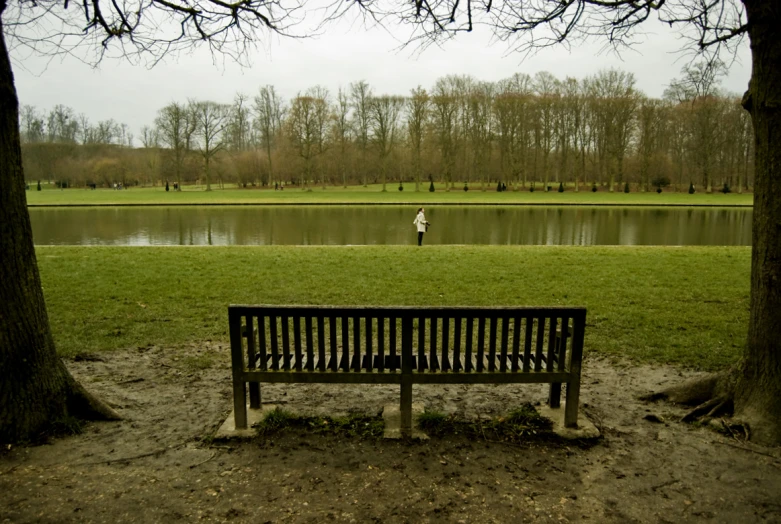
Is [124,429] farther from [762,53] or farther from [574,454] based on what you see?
[762,53]

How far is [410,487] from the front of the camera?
3443mm

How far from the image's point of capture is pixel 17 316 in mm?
4016

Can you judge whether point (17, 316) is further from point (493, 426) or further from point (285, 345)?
point (493, 426)

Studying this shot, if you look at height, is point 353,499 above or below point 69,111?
below

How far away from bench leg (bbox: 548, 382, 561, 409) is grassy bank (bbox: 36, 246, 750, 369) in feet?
6.79

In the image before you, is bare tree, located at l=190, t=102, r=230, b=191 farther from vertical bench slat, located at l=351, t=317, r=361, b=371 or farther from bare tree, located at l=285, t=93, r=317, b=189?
vertical bench slat, located at l=351, t=317, r=361, b=371

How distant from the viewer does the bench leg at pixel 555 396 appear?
4570 mm

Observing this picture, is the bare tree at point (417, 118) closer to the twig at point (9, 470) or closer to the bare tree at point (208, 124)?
the bare tree at point (208, 124)

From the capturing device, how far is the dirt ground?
318 centimetres

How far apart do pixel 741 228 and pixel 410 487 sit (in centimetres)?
2855

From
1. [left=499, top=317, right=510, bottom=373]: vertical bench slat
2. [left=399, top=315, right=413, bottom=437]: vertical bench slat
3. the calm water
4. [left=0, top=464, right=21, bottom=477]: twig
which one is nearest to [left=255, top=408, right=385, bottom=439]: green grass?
[left=399, top=315, right=413, bottom=437]: vertical bench slat

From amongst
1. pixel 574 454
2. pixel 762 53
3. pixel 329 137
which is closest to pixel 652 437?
pixel 574 454

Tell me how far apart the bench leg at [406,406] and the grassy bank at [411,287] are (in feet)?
10.7

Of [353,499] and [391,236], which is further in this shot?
[391,236]
